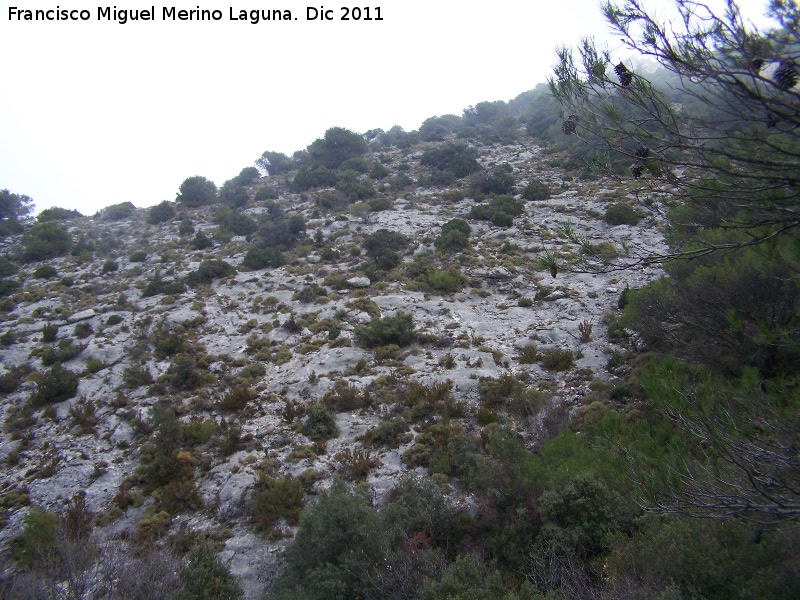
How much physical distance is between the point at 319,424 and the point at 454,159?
24418 millimetres

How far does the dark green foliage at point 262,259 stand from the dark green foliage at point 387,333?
8.18 m

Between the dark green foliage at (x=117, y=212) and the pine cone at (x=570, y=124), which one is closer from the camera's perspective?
the pine cone at (x=570, y=124)

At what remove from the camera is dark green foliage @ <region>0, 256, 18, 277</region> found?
18906 millimetres

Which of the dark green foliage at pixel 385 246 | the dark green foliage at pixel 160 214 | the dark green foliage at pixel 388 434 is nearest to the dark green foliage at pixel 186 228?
the dark green foliage at pixel 160 214

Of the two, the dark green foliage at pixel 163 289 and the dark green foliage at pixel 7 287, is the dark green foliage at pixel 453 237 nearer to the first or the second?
the dark green foliage at pixel 163 289

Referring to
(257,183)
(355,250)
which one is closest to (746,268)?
(355,250)

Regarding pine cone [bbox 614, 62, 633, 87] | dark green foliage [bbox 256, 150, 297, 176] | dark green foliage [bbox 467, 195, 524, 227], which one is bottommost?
pine cone [bbox 614, 62, 633, 87]

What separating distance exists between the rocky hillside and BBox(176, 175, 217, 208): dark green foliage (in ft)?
26.5

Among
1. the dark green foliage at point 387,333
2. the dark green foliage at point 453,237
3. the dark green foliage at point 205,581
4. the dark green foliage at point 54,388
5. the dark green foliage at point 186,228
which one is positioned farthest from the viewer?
the dark green foliage at point 186,228

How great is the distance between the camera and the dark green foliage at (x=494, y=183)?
23.8 metres

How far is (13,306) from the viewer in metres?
16.2

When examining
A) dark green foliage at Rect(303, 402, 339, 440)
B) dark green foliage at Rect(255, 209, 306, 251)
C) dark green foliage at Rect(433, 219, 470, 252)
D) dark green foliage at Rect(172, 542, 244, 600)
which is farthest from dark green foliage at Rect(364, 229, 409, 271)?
dark green foliage at Rect(172, 542, 244, 600)

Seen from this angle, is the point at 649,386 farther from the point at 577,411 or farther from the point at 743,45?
the point at 743,45

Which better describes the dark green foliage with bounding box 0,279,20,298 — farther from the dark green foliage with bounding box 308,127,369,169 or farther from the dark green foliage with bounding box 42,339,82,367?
the dark green foliage with bounding box 308,127,369,169
